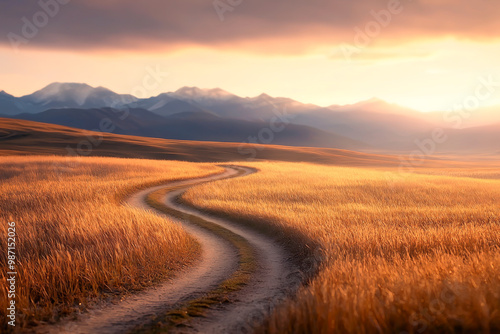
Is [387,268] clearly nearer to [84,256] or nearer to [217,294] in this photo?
[217,294]

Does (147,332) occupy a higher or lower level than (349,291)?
lower

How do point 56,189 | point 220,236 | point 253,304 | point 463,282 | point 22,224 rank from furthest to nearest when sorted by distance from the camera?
point 56,189 < point 220,236 < point 22,224 < point 253,304 < point 463,282

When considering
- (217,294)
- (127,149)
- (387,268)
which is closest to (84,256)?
(217,294)

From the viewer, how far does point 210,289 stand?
8328 mm

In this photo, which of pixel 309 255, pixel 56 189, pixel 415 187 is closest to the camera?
pixel 309 255

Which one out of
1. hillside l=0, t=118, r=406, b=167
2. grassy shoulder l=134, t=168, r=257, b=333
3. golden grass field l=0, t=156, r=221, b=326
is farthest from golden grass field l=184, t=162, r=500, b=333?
hillside l=0, t=118, r=406, b=167

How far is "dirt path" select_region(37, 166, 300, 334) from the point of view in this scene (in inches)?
249

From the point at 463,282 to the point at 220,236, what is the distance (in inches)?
373

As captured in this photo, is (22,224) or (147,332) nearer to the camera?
(147,332)

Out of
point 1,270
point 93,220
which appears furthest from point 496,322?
point 93,220

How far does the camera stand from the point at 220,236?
45.7 feet

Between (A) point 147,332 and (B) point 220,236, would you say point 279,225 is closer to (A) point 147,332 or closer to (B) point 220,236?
(B) point 220,236

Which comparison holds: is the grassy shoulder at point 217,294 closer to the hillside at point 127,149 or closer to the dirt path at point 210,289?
the dirt path at point 210,289

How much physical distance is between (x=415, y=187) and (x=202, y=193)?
62.9 feet
